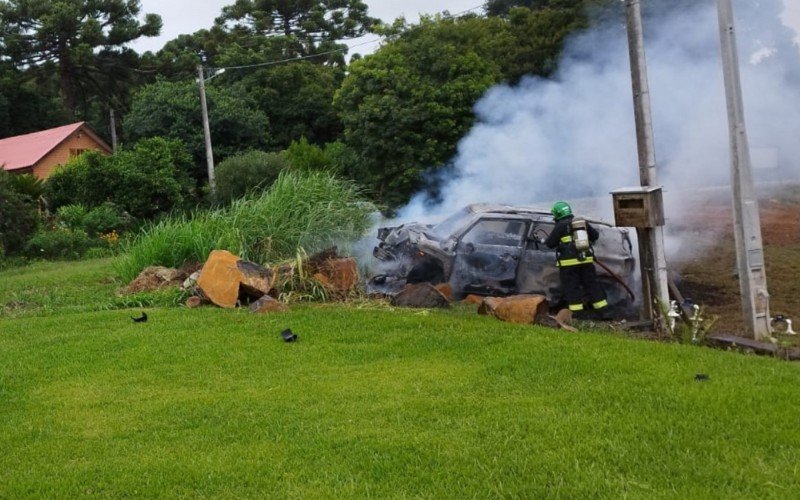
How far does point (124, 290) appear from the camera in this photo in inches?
475

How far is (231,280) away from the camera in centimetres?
1031

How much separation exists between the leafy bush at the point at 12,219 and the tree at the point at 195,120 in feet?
33.5

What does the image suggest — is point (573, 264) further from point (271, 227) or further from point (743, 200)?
point (271, 227)

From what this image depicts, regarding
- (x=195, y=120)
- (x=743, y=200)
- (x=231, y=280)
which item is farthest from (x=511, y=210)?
(x=195, y=120)

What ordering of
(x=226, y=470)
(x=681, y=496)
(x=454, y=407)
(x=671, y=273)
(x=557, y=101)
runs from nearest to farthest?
(x=681, y=496) → (x=226, y=470) → (x=454, y=407) → (x=671, y=273) → (x=557, y=101)

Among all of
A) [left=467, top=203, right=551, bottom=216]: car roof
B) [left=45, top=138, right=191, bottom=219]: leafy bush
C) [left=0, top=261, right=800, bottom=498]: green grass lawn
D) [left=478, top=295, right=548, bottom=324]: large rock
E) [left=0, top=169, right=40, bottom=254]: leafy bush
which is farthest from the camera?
[left=45, top=138, right=191, bottom=219]: leafy bush

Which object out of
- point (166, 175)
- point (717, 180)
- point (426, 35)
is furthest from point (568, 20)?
point (166, 175)

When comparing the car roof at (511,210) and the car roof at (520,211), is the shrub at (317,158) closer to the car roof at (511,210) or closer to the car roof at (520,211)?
the car roof at (511,210)

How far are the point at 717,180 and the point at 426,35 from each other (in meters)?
8.41

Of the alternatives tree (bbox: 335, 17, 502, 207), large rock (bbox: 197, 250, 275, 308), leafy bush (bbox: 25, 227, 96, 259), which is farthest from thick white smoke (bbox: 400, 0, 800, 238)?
leafy bush (bbox: 25, 227, 96, 259)

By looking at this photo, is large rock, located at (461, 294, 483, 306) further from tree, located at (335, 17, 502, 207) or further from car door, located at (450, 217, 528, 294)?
tree, located at (335, 17, 502, 207)

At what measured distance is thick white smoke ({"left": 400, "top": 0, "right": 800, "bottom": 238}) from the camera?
1397cm

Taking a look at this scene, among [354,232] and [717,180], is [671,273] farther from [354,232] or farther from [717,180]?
[717,180]

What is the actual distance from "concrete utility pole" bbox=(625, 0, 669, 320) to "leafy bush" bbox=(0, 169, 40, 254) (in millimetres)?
16826
